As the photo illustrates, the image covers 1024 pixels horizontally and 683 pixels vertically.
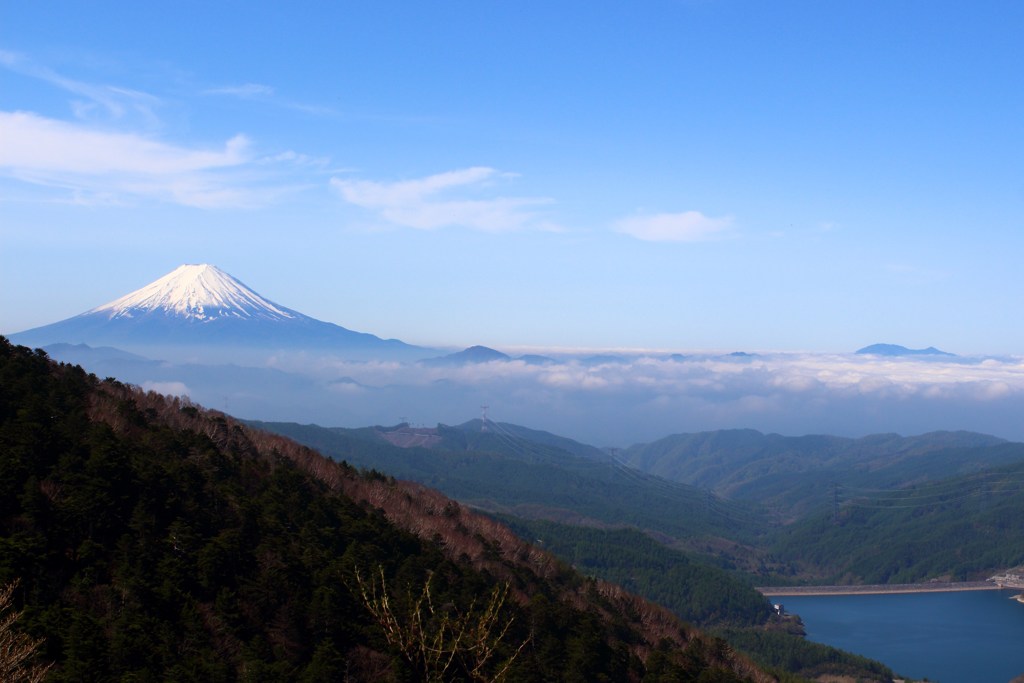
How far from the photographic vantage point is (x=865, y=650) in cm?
8294

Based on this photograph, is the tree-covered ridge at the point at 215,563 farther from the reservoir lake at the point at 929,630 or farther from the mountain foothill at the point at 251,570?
the reservoir lake at the point at 929,630

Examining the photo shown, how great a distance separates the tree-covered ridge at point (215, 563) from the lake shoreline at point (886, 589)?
8472 cm

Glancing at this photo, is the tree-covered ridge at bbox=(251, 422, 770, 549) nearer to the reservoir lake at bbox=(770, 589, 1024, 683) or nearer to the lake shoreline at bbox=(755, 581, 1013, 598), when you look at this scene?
the lake shoreline at bbox=(755, 581, 1013, 598)

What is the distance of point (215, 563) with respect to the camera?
24188 mm

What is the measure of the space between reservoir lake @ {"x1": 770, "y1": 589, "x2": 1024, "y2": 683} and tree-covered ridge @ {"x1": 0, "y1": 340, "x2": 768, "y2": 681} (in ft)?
165

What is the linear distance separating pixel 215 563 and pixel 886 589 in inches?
4346

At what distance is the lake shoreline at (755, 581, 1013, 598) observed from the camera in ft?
380

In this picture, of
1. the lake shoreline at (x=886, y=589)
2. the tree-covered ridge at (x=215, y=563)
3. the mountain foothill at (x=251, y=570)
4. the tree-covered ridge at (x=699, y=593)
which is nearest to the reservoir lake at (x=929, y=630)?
the lake shoreline at (x=886, y=589)

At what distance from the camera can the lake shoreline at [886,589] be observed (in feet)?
380

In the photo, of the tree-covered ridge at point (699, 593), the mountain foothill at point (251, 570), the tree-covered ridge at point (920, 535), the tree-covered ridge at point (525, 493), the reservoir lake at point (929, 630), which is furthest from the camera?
the tree-covered ridge at point (525, 493)

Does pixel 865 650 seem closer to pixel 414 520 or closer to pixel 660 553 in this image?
pixel 660 553

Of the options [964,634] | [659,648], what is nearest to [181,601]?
[659,648]

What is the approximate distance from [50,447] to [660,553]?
94.3 meters

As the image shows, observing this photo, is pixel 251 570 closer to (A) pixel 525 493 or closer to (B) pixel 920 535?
(B) pixel 920 535
